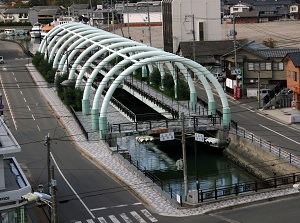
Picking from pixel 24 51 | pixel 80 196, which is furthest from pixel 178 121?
pixel 24 51

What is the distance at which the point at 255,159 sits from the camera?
3309 centimetres

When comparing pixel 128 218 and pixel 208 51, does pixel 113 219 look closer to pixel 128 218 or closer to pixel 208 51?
pixel 128 218

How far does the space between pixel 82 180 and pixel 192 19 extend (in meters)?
40.1

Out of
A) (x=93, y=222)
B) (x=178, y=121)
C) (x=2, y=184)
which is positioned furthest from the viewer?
(x=178, y=121)

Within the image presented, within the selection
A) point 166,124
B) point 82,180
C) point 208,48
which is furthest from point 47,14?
point 82,180

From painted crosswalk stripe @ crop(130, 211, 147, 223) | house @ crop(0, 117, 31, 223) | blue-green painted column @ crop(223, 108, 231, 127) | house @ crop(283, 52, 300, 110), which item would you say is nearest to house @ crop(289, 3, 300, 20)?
house @ crop(283, 52, 300, 110)

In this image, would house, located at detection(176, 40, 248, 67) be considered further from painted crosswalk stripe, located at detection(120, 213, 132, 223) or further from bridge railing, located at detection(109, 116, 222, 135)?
painted crosswalk stripe, located at detection(120, 213, 132, 223)

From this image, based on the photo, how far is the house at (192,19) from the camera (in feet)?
219

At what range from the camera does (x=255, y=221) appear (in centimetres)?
2241

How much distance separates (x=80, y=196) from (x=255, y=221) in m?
7.45

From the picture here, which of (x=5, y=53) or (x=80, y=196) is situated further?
(x=5, y=53)

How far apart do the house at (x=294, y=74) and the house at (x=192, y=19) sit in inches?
1009

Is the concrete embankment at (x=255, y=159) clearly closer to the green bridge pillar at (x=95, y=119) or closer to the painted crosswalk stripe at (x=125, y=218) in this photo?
the green bridge pillar at (x=95, y=119)

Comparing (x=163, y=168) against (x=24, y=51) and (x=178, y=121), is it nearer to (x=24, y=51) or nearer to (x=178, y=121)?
(x=178, y=121)
